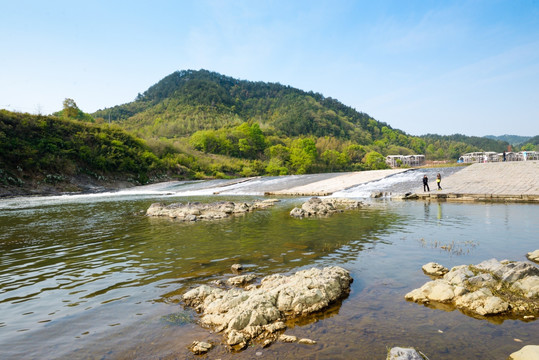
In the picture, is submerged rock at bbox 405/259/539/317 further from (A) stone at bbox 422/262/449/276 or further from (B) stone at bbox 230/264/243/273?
(B) stone at bbox 230/264/243/273

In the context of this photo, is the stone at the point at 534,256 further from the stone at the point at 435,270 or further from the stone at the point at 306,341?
the stone at the point at 306,341

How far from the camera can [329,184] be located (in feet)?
118

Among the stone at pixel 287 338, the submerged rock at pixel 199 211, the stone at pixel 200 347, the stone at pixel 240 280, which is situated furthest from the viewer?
the submerged rock at pixel 199 211

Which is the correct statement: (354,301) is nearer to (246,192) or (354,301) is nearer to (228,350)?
(228,350)

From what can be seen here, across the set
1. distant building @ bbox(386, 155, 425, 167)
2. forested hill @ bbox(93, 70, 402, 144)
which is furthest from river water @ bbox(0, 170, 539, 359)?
distant building @ bbox(386, 155, 425, 167)

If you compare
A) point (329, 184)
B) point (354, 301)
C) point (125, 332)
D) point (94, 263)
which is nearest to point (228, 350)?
point (125, 332)

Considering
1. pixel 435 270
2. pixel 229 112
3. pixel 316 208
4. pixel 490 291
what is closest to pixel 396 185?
pixel 316 208

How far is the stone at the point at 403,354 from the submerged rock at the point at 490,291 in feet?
7.68

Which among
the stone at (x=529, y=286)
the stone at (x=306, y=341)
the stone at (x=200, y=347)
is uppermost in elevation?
the stone at (x=529, y=286)

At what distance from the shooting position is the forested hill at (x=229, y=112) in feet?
421

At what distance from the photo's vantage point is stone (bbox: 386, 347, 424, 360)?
4.02 m

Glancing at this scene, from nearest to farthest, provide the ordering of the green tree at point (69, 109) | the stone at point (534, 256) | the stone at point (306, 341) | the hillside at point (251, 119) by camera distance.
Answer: the stone at point (306, 341) → the stone at point (534, 256) → the green tree at point (69, 109) → the hillside at point (251, 119)

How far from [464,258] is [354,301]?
4659mm

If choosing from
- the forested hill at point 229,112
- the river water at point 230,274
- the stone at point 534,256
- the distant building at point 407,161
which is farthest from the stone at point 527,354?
the distant building at point 407,161
